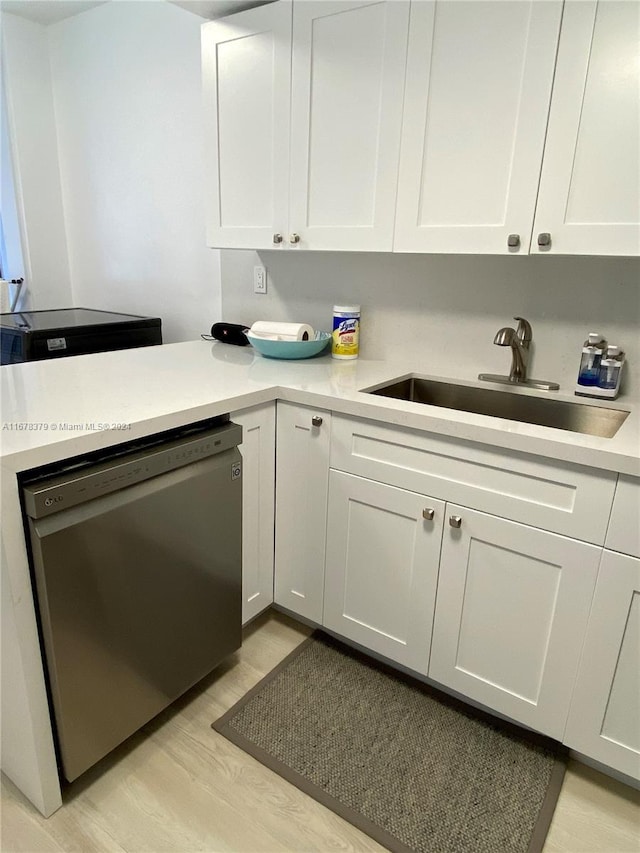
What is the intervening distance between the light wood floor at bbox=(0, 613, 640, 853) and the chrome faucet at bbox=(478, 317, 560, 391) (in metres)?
1.10

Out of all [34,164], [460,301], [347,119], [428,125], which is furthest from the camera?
[34,164]

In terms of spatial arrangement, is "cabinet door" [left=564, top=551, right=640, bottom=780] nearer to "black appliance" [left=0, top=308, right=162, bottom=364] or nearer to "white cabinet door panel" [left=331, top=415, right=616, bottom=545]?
"white cabinet door panel" [left=331, top=415, right=616, bottom=545]

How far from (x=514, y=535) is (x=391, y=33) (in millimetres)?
1412

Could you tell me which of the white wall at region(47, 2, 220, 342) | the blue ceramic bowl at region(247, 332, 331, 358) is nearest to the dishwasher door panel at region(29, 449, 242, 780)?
the blue ceramic bowl at region(247, 332, 331, 358)

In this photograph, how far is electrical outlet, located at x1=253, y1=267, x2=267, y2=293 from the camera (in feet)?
7.42

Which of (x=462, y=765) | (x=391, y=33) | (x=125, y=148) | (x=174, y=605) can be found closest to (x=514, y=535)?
(x=462, y=765)

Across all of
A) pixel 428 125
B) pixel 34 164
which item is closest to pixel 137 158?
pixel 34 164

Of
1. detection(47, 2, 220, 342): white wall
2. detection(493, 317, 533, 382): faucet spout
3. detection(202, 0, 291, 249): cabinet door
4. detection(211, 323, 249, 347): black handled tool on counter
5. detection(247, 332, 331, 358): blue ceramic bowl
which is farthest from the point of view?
detection(47, 2, 220, 342): white wall

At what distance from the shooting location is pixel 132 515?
1.21m

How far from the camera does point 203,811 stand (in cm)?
127

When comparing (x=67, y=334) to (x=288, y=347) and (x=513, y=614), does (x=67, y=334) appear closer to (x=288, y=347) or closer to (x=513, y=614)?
(x=288, y=347)

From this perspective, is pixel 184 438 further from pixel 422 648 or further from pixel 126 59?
pixel 126 59

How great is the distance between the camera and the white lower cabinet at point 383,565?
147cm

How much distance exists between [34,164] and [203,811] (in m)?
3.07
